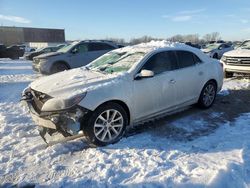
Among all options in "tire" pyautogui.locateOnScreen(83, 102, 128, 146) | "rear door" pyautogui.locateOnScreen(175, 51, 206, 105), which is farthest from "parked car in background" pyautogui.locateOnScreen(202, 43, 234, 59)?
"tire" pyautogui.locateOnScreen(83, 102, 128, 146)

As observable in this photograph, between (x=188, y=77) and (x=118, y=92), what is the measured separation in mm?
1985

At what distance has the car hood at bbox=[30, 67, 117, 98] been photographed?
15.0ft

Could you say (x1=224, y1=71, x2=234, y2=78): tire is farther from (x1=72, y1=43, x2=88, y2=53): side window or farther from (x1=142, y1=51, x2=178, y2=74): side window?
(x1=72, y1=43, x2=88, y2=53): side window

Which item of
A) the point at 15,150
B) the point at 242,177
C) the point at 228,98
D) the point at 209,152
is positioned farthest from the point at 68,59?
the point at 242,177

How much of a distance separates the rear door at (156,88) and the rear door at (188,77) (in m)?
0.18

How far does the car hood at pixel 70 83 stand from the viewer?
456 centimetres

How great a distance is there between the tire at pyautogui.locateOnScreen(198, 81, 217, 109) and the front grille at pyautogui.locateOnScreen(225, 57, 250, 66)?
4031 mm

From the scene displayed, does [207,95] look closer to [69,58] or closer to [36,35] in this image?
[69,58]

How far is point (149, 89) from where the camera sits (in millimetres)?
5195

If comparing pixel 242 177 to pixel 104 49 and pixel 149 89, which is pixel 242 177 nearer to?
pixel 149 89

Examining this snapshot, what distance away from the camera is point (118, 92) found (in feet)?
15.5

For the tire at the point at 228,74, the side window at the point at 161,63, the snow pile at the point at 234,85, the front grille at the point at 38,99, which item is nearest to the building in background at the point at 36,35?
the tire at the point at 228,74

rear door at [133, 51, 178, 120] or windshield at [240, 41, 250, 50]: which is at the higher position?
windshield at [240, 41, 250, 50]

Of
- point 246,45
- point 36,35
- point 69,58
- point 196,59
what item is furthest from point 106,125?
point 36,35
